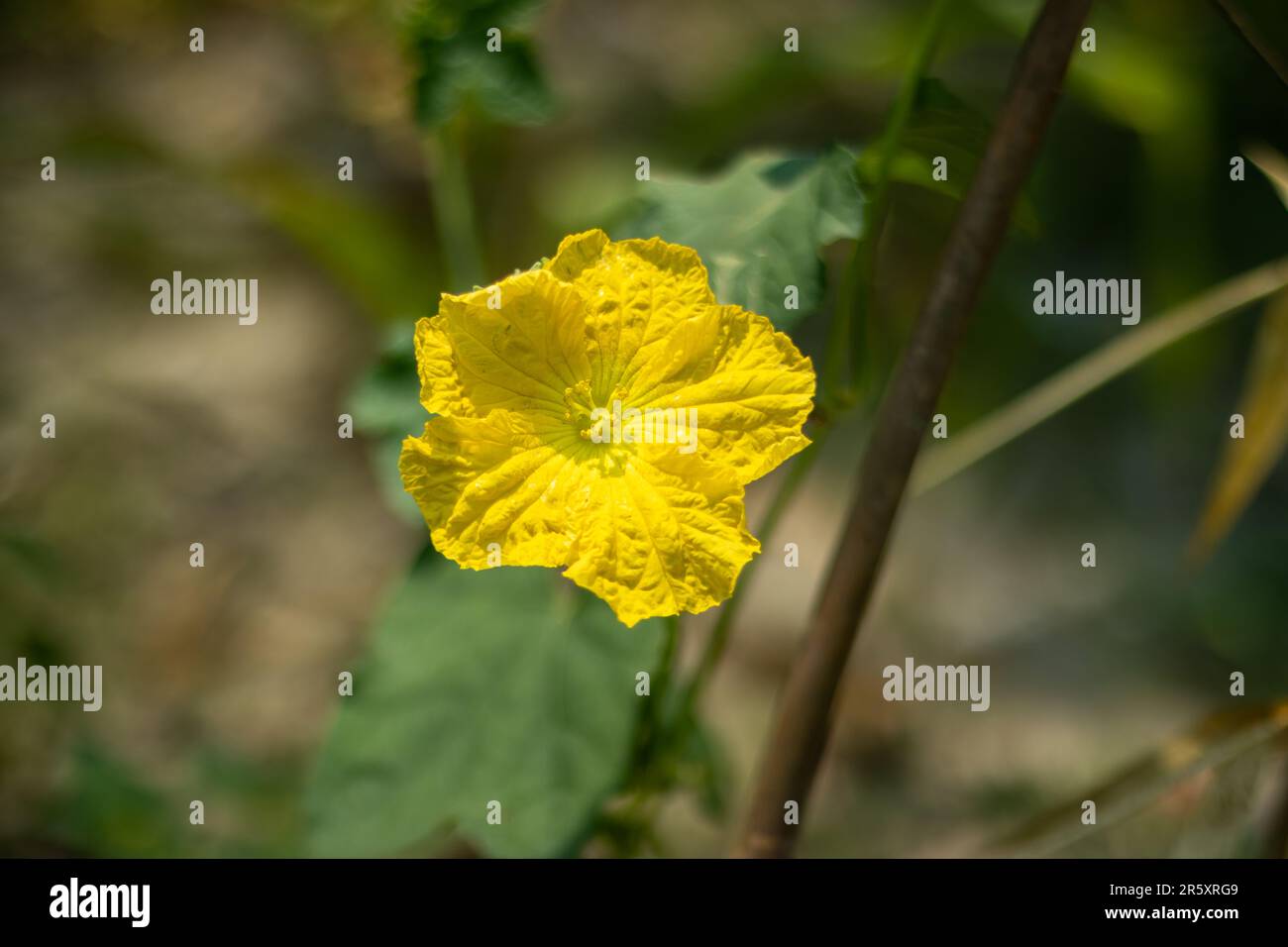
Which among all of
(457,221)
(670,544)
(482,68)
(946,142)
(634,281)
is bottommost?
(670,544)

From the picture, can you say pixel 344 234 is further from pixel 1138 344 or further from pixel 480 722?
pixel 1138 344

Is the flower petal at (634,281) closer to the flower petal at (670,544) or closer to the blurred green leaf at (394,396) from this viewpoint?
the flower petal at (670,544)
